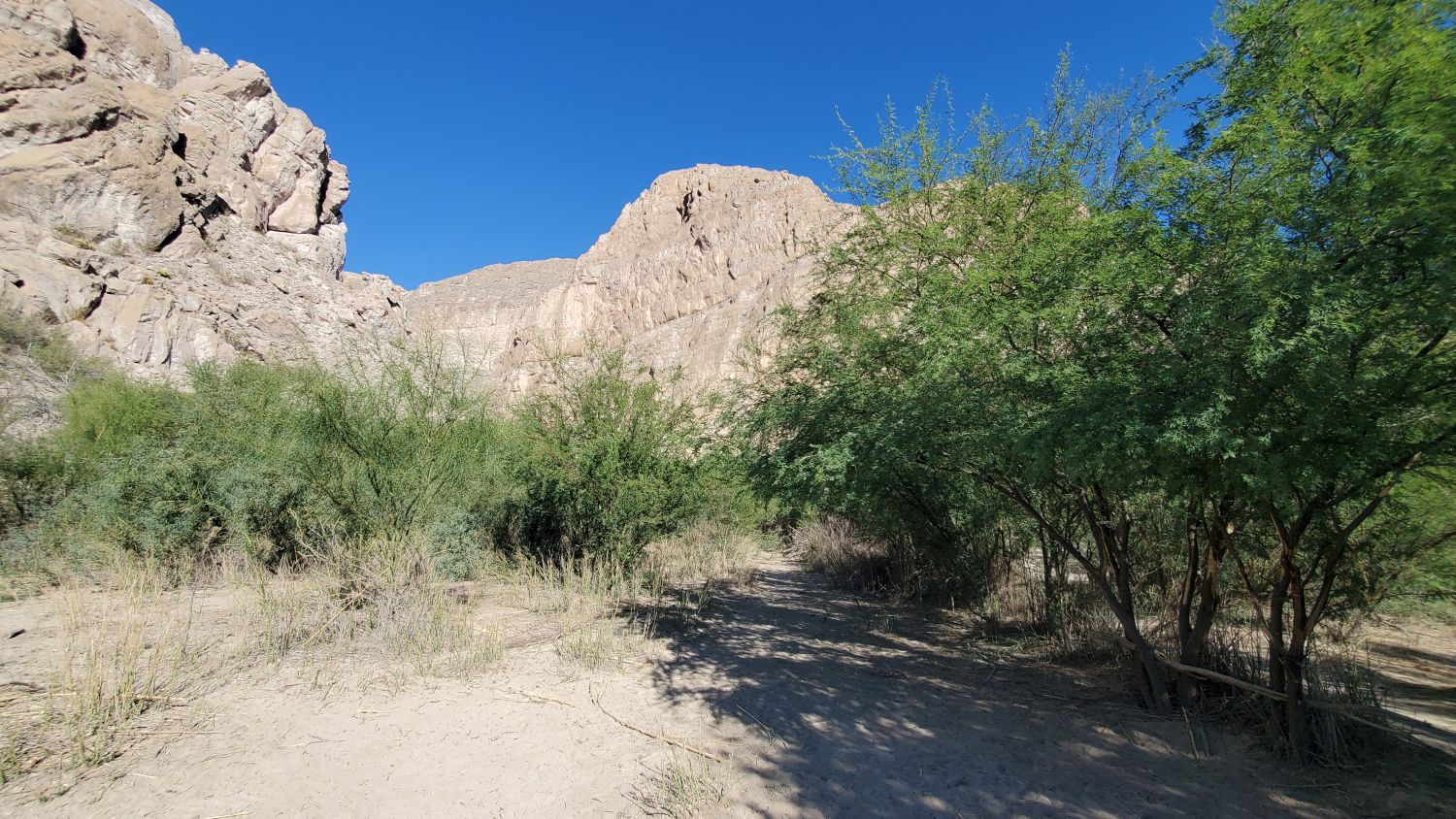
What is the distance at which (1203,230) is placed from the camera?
4.03 meters

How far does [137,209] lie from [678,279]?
41.5 m

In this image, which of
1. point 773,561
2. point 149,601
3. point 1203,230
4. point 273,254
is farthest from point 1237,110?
point 273,254

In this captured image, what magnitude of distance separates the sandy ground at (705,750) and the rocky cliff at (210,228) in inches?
212

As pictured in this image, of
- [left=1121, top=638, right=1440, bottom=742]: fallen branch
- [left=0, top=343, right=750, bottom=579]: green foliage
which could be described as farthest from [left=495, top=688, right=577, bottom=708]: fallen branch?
[left=1121, top=638, right=1440, bottom=742]: fallen branch

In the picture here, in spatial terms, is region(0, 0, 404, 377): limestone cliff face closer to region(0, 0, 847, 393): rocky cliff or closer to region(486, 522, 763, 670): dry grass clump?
region(0, 0, 847, 393): rocky cliff

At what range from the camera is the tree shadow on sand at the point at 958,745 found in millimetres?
3861

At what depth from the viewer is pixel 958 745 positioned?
4.75 metres

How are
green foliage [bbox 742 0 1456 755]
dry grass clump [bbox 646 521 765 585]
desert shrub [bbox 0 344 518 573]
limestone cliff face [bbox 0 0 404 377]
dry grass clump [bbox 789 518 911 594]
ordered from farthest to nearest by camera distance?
limestone cliff face [bbox 0 0 404 377], dry grass clump [bbox 646 521 765 585], dry grass clump [bbox 789 518 911 594], desert shrub [bbox 0 344 518 573], green foliage [bbox 742 0 1456 755]

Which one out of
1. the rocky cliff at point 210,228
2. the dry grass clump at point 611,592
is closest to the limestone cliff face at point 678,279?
the rocky cliff at point 210,228

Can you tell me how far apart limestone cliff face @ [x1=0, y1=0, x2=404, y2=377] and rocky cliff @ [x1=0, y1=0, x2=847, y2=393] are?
0.31 feet

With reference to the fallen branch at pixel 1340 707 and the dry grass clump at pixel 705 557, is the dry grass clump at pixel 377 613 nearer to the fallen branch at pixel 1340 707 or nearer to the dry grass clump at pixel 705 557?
the dry grass clump at pixel 705 557

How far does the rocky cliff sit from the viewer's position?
24.8m

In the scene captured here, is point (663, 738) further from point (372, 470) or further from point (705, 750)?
point (372, 470)

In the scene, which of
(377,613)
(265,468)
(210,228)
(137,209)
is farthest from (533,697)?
(210,228)
